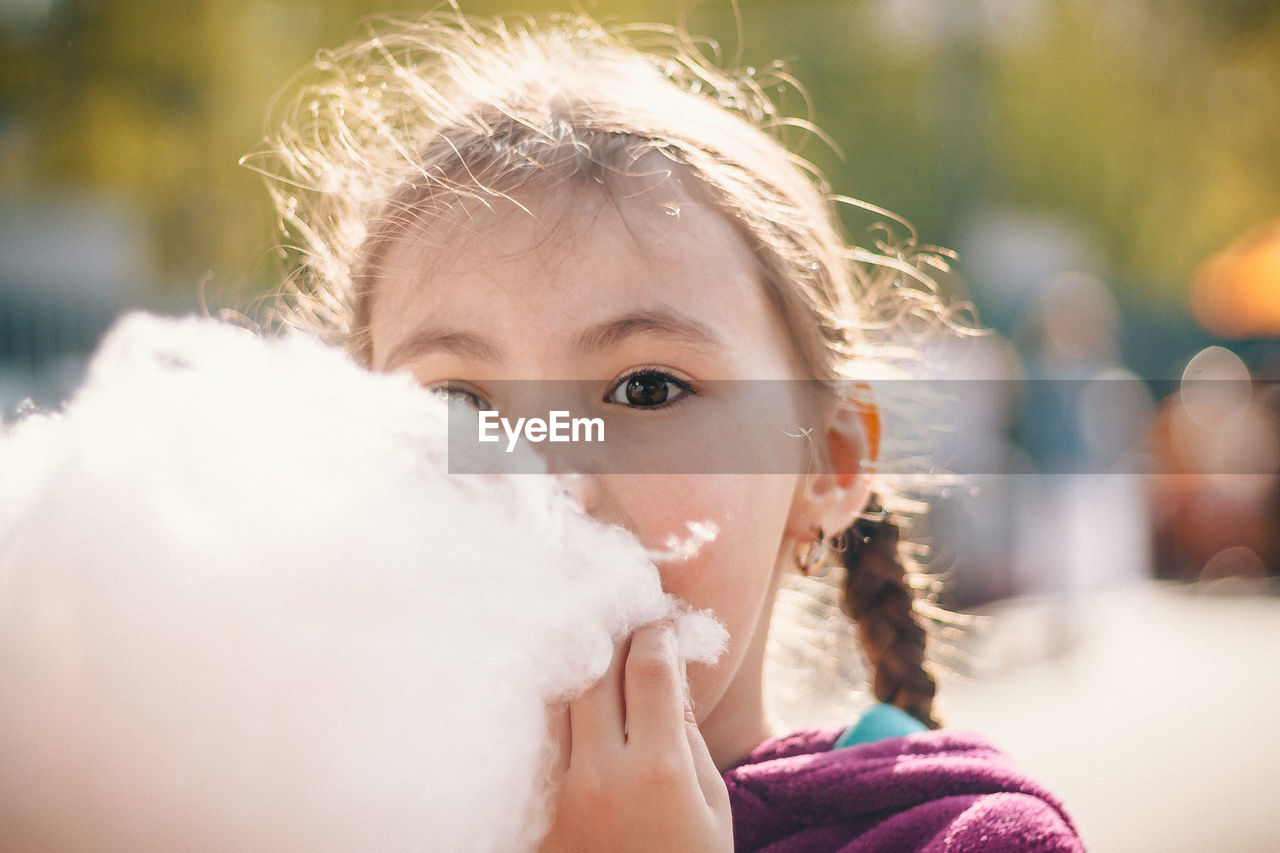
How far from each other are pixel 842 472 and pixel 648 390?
50 cm

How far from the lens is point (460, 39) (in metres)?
2.11

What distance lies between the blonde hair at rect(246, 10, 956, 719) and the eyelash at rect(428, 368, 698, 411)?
0.28 metres

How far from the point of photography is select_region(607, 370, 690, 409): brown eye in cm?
139

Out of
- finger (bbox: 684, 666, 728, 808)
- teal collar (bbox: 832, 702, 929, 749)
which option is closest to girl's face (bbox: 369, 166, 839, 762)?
finger (bbox: 684, 666, 728, 808)

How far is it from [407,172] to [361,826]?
113 cm

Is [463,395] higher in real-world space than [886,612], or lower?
higher

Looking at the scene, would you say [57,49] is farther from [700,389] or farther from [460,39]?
[700,389]

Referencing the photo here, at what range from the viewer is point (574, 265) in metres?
1.38

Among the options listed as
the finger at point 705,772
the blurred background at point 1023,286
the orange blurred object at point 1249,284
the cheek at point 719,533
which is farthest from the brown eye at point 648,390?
the orange blurred object at point 1249,284

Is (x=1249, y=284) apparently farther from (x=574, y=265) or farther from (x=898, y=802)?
(x=574, y=265)

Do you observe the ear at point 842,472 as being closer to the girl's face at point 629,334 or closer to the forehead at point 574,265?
the girl's face at point 629,334

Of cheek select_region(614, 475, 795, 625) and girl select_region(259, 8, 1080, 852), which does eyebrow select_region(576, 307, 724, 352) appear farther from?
cheek select_region(614, 475, 795, 625)

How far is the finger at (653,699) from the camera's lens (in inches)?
44.4

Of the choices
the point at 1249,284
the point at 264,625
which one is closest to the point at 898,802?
the point at 264,625
